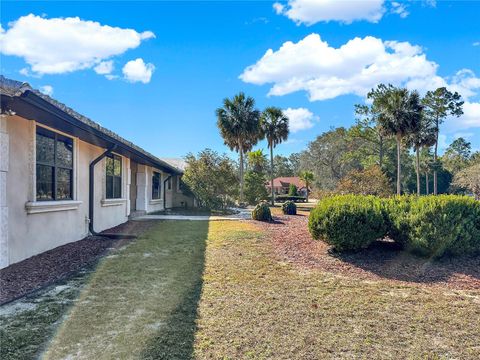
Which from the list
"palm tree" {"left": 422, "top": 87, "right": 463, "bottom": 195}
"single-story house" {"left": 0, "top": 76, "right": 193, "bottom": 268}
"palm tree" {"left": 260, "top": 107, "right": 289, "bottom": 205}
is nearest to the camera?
"single-story house" {"left": 0, "top": 76, "right": 193, "bottom": 268}

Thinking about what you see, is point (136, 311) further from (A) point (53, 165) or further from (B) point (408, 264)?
(B) point (408, 264)

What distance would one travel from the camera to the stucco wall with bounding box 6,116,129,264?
5.90m

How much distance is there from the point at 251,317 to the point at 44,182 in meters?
5.50

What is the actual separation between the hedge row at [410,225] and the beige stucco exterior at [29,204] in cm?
564

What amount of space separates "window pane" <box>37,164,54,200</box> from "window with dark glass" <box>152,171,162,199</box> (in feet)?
35.9

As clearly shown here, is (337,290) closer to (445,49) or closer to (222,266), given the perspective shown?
(222,266)

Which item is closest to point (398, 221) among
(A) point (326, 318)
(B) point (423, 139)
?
(A) point (326, 318)

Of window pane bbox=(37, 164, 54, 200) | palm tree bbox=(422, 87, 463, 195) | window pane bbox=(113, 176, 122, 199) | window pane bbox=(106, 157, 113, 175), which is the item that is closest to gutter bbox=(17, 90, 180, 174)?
window pane bbox=(37, 164, 54, 200)

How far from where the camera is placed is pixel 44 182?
7.16 meters

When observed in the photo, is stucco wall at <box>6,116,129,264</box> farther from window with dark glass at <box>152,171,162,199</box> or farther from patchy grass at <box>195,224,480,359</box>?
window with dark glass at <box>152,171,162,199</box>

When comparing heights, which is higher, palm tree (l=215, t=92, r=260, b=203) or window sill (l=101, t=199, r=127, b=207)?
palm tree (l=215, t=92, r=260, b=203)

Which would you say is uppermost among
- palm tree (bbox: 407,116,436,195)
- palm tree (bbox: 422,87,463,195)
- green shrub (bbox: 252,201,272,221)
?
palm tree (bbox: 422,87,463,195)

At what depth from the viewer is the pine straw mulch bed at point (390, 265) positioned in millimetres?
5820

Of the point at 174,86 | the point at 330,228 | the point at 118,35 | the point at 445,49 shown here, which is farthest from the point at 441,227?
the point at 174,86
